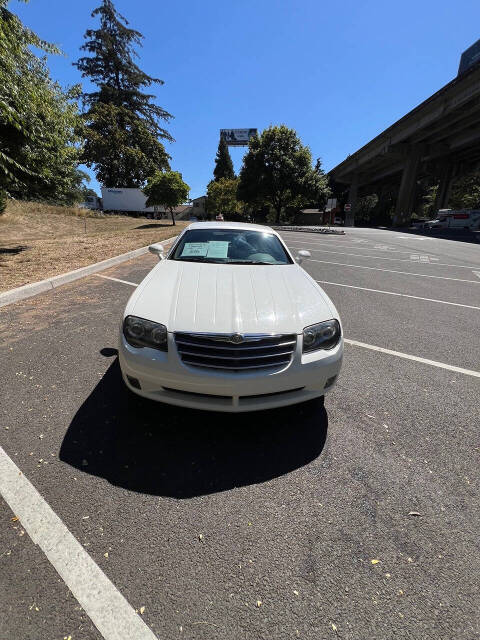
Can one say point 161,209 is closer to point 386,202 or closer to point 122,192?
point 122,192

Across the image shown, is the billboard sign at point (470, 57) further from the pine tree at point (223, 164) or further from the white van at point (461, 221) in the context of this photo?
the pine tree at point (223, 164)

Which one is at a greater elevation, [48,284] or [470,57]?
[470,57]

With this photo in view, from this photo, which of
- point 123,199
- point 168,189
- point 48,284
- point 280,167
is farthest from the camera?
point 280,167

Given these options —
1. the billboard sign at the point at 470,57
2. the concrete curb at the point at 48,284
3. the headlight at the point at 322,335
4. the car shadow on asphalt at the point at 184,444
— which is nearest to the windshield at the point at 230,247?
the headlight at the point at 322,335

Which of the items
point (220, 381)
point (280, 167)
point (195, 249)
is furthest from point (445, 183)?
point (220, 381)

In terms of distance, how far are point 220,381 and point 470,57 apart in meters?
45.3

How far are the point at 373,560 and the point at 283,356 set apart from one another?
47.0 inches

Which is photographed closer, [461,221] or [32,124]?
[32,124]

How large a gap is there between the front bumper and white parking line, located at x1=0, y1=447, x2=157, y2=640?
33.6 inches

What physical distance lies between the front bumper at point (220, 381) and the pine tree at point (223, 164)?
245 ft

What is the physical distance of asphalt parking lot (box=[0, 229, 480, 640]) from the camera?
130 cm

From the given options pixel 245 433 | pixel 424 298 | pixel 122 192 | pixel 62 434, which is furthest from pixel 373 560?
pixel 122 192

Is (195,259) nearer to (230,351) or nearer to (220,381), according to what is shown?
(230,351)

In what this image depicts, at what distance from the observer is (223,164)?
69.9 meters
